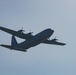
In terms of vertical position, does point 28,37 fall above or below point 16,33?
below

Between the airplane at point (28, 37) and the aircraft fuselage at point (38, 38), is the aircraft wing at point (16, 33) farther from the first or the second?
the aircraft fuselage at point (38, 38)

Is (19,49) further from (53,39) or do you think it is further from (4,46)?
(53,39)

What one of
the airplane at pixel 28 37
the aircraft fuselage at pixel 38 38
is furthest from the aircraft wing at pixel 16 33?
the aircraft fuselage at pixel 38 38

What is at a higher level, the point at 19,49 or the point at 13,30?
the point at 13,30

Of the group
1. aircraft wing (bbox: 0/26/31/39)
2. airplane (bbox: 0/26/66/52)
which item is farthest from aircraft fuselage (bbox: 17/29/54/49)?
aircraft wing (bbox: 0/26/31/39)

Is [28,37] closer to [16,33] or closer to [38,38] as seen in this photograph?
[16,33]

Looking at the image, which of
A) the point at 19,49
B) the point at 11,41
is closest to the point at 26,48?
the point at 19,49

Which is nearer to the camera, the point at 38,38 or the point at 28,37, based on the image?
the point at 38,38

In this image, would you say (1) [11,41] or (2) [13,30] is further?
(1) [11,41]

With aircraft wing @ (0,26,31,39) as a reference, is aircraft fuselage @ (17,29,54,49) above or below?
below

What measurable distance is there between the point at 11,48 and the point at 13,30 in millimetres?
6205

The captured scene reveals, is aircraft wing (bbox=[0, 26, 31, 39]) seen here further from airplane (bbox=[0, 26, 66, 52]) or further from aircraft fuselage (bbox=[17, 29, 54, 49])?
aircraft fuselage (bbox=[17, 29, 54, 49])

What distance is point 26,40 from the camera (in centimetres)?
10662

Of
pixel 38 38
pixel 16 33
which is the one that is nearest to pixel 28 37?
pixel 16 33
